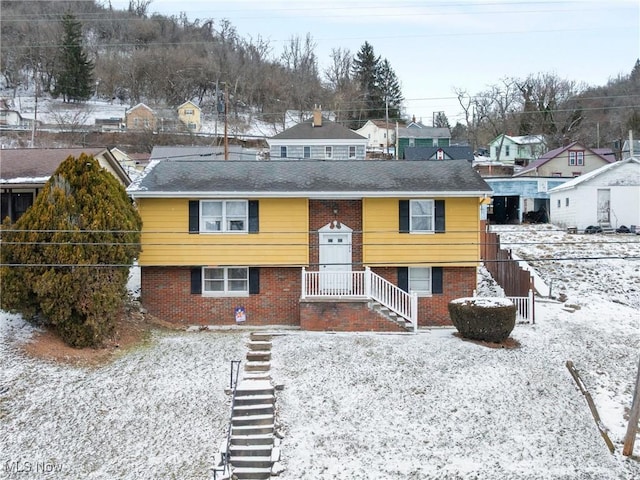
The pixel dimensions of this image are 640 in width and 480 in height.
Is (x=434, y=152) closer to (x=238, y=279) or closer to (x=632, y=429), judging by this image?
(x=238, y=279)

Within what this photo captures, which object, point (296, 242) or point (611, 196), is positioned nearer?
point (296, 242)

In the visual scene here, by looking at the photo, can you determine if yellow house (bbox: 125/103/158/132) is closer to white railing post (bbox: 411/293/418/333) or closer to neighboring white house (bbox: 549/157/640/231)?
neighboring white house (bbox: 549/157/640/231)

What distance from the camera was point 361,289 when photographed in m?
18.2

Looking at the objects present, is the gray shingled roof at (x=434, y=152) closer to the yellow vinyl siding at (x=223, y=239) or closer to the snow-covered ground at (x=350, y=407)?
the yellow vinyl siding at (x=223, y=239)

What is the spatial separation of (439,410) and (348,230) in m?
7.87

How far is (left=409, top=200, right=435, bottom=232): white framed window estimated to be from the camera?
18641 mm

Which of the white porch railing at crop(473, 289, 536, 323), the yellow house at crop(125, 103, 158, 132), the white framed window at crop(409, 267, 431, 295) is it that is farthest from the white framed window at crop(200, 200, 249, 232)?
the yellow house at crop(125, 103, 158, 132)

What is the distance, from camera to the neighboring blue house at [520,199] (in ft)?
128

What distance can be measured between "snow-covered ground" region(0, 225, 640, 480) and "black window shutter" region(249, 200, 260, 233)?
3641mm

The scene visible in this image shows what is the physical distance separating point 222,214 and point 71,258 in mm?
5131

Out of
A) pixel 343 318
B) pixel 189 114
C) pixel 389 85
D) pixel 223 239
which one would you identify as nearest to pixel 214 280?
pixel 223 239

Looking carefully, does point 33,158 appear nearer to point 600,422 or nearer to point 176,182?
point 176,182

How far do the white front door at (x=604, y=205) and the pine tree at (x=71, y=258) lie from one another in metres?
26.1

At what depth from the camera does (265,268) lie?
1870 centimetres
